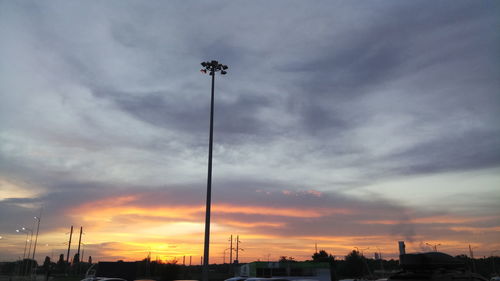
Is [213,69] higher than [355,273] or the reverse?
higher

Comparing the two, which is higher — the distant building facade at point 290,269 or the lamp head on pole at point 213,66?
the lamp head on pole at point 213,66

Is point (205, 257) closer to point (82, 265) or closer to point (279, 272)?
point (279, 272)

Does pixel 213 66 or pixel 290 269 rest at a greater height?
pixel 213 66

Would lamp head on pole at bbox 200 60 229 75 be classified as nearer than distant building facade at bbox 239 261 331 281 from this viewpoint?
Yes

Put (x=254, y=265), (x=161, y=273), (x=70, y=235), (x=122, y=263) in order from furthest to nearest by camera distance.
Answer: (x=70, y=235), (x=161, y=273), (x=254, y=265), (x=122, y=263)

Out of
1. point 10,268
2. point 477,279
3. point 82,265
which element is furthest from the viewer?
point 82,265

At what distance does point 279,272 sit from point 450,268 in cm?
5186

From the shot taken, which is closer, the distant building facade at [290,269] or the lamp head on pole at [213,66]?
the lamp head on pole at [213,66]

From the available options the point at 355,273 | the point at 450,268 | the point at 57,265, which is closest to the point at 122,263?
the point at 450,268

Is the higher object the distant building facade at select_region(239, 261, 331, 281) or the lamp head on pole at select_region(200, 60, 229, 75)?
the lamp head on pole at select_region(200, 60, 229, 75)

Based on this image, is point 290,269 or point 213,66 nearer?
point 213,66

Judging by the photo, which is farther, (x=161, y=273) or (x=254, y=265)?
(x=161, y=273)

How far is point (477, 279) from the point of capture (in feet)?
29.8

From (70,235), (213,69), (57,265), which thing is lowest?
(57,265)
